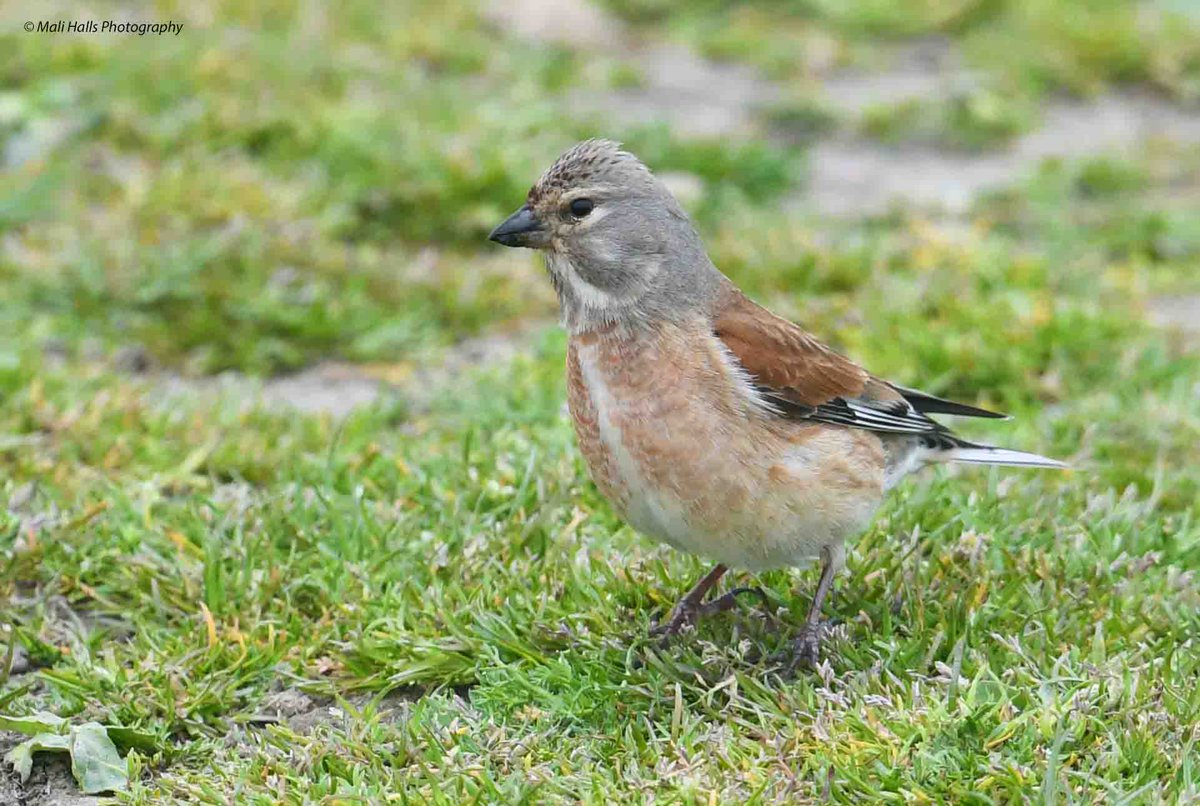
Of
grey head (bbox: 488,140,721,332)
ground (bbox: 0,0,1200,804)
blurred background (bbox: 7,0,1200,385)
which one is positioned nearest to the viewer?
ground (bbox: 0,0,1200,804)

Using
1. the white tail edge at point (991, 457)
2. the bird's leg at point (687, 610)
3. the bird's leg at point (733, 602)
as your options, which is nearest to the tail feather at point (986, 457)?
the white tail edge at point (991, 457)

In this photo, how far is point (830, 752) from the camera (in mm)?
3924

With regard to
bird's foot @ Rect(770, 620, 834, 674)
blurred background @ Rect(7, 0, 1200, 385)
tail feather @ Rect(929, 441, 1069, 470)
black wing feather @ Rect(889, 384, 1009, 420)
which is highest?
blurred background @ Rect(7, 0, 1200, 385)

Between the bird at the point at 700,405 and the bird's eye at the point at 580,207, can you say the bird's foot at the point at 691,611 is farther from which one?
the bird's eye at the point at 580,207

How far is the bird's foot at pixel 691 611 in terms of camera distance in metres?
4.56

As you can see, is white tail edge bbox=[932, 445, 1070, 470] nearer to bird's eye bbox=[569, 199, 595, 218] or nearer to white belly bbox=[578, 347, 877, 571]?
white belly bbox=[578, 347, 877, 571]

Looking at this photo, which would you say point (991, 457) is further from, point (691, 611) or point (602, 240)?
point (602, 240)

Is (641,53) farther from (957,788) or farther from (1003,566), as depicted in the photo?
(957,788)

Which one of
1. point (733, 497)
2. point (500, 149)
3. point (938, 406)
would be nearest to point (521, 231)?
point (733, 497)

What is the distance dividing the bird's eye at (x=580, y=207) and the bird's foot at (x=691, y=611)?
1203mm

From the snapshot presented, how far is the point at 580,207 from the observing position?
4738 millimetres

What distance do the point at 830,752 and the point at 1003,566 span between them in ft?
4.02

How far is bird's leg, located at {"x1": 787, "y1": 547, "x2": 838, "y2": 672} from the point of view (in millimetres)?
4387

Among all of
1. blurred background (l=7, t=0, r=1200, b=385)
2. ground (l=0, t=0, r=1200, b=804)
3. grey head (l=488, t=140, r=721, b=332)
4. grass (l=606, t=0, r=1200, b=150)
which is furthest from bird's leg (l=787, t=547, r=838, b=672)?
grass (l=606, t=0, r=1200, b=150)
